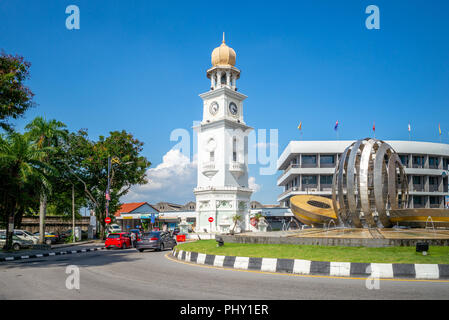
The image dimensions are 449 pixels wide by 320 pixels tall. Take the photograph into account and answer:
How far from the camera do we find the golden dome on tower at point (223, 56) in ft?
199

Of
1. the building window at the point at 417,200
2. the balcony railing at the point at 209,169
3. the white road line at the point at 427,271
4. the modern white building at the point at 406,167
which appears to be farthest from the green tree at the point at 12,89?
the building window at the point at 417,200

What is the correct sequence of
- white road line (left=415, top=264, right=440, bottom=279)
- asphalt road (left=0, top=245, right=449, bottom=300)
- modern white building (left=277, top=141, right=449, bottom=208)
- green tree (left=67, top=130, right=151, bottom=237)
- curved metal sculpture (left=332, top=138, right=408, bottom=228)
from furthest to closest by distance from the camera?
1. modern white building (left=277, top=141, right=449, bottom=208)
2. green tree (left=67, top=130, right=151, bottom=237)
3. curved metal sculpture (left=332, top=138, right=408, bottom=228)
4. white road line (left=415, top=264, right=440, bottom=279)
5. asphalt road (left=0, top=245, right=449, bottom=300)

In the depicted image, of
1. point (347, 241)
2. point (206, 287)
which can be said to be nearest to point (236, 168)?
point (347, 241)

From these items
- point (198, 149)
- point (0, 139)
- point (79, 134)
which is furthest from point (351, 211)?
point (198, 149)

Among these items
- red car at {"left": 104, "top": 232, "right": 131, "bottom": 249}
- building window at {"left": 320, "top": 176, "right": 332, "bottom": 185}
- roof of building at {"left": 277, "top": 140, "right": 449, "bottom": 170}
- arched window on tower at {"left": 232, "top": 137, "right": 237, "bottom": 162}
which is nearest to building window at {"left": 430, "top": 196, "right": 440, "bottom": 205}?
roof of building at {"left": 277, "top": 140, "right": 449, "bottom": 170}

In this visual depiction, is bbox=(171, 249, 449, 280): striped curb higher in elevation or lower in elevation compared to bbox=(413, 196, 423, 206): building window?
lower

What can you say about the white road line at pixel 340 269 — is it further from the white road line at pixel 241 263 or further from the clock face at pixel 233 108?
the clock face at pixel 233 108

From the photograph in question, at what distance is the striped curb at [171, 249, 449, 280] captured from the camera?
10.1m

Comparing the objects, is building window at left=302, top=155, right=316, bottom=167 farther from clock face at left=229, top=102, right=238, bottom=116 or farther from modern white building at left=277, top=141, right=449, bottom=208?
clock face at left=229, top=102, right=238, bottom=116

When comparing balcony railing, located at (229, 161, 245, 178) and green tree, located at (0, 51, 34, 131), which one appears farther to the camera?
balcony railing, located at (229, 161, 245, 178)

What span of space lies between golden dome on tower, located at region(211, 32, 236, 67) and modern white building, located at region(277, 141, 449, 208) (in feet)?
55.3

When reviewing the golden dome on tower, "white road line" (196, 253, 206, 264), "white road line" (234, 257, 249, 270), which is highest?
the golden dome on tower
